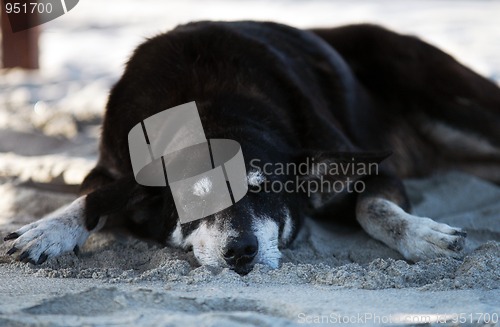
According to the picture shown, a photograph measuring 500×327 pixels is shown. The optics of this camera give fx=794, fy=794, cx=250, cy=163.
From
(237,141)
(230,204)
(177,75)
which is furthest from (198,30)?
(230,204)

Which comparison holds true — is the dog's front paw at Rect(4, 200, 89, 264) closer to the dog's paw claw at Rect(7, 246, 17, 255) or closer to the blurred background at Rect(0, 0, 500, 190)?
the dog's paw claw at Rect(7, 246, 17, 255)

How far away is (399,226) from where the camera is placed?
3.50 meters

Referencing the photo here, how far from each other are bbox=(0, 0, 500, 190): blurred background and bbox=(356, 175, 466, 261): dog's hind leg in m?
1.47

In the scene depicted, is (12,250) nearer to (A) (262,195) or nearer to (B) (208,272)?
(B) (208,272)

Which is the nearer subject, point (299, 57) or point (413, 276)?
point (413, 276)

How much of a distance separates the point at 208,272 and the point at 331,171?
0.89 metres

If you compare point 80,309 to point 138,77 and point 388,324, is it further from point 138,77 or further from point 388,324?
point 138,77

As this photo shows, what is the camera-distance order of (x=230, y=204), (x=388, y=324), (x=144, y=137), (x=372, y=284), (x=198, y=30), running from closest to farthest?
(x=388, y=324), (x=372, y=284), (x=230, y=204), (x=144, y=137), (x=198, y=30)

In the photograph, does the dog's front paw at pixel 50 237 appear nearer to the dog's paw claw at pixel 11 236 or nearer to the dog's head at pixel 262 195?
the dog's paw claw at pixel 11 236

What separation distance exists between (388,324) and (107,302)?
86cm

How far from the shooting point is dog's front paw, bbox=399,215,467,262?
3279 mm

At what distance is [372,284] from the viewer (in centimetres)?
283

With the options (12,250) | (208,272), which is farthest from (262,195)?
(12,250)

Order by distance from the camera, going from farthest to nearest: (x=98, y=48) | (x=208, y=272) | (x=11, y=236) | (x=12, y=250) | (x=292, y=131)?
(x=98, y=48), (x=292, y=131), (x=11, y=236), (x=12, y=250), (x=208, y=272)
